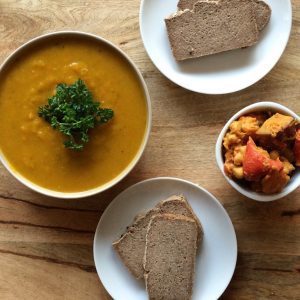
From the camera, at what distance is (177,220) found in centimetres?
230

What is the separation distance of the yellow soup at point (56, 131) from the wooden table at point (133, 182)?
239 millimetres

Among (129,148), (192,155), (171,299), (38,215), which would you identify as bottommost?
(171,299)

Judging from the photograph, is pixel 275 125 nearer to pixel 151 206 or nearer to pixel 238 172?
pixel 238 172

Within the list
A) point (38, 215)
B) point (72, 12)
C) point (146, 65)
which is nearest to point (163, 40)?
point (146, 65)

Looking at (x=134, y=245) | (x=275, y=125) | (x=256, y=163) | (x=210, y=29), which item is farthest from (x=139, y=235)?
(x=210, y=29)

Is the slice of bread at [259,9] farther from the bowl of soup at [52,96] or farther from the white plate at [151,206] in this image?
the white plate at [151,206]

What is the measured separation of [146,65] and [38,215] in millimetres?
828

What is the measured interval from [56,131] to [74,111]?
0.38ft

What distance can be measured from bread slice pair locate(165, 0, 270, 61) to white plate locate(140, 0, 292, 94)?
0.05 metres

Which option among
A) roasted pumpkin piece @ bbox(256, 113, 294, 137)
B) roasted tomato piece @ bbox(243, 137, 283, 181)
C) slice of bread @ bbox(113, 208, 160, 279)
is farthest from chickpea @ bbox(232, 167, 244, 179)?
slice of bread @ bbox(113, 208, 160, 279)

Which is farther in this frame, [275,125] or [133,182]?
[133,182]

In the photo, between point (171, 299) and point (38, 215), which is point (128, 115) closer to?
point (38, 215)

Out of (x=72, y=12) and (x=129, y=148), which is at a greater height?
(x=72, y=12)

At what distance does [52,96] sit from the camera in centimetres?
211
